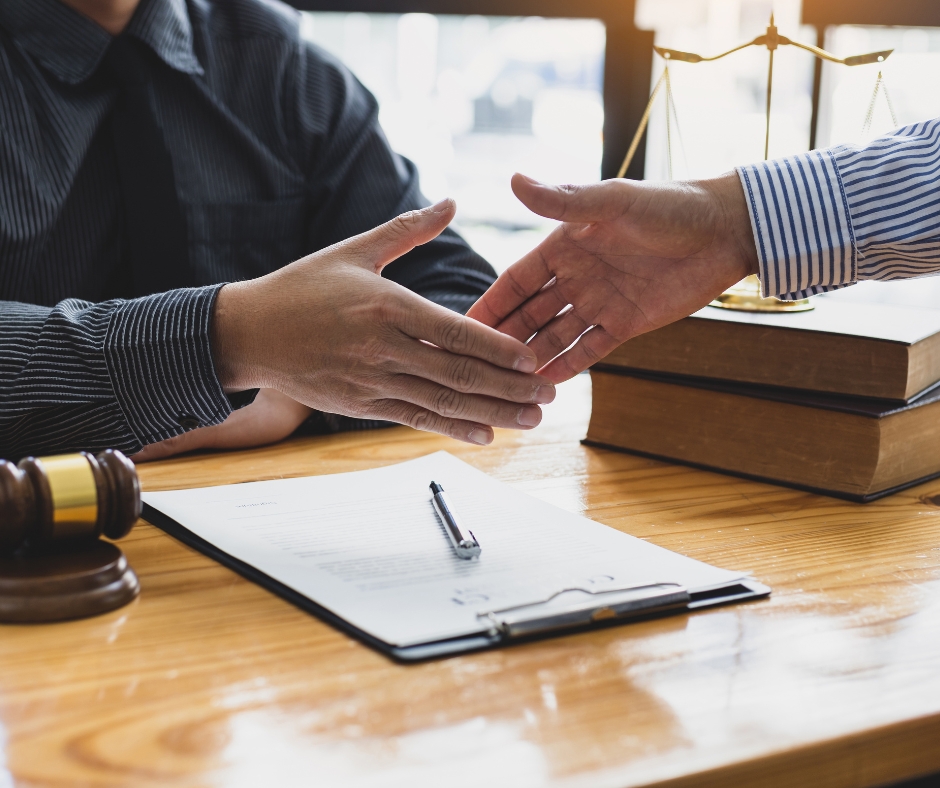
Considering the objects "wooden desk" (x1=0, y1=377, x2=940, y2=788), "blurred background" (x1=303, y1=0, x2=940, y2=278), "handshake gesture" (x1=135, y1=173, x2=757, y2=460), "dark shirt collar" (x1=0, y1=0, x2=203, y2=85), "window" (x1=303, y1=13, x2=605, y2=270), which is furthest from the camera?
"window" (x1=303, y1=13, x2=605, y2=270)

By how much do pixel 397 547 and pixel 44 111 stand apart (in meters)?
0.93

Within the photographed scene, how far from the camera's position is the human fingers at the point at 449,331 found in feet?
2.87

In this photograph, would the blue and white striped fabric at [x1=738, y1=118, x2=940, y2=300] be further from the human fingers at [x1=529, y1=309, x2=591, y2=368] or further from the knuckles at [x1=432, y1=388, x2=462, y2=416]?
the knuckles at [x1=432, y1=388, x2=462, y2=416]

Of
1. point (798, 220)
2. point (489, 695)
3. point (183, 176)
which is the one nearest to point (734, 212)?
point (798, 220)

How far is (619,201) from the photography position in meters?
0.96

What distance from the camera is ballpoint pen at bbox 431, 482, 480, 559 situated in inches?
30.8

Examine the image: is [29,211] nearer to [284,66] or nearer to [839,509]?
[284,66]

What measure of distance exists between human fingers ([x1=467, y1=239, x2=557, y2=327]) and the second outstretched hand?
0.15m

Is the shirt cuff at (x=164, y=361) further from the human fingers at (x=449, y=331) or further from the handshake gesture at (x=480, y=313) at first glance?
the human fingers at (x=449, y=331)

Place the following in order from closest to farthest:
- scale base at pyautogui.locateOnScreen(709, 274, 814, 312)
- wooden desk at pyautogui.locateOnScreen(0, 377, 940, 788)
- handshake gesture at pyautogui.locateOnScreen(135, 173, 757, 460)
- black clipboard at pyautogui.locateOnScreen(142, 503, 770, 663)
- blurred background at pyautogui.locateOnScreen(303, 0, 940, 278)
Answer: wooden desk at pyautogui.locateOnScreen(0, 377, 940, 788)
black clipboard at pyautogui.locateOnScreen(142, 503, 770, 663)
handshake gesture at pyautogui.locateOnScreen(135, 173, 757, 460)
scale base at pyautogui.locateOnScreen(709, 274, 814, 312)
blurred background at pyautogui.locateOnScreen(303, 0, 940, 278)

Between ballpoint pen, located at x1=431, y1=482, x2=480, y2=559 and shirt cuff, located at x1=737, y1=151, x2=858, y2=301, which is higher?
shirt cuff, located at x1=737, y1=151, x2=858, y2=301

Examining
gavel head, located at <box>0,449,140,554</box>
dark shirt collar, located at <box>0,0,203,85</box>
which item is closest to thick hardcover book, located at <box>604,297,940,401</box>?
gavel head, located at <box>0,449,140,554</box>

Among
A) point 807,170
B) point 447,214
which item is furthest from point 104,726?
point 807,170

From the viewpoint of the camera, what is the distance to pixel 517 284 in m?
1.07
